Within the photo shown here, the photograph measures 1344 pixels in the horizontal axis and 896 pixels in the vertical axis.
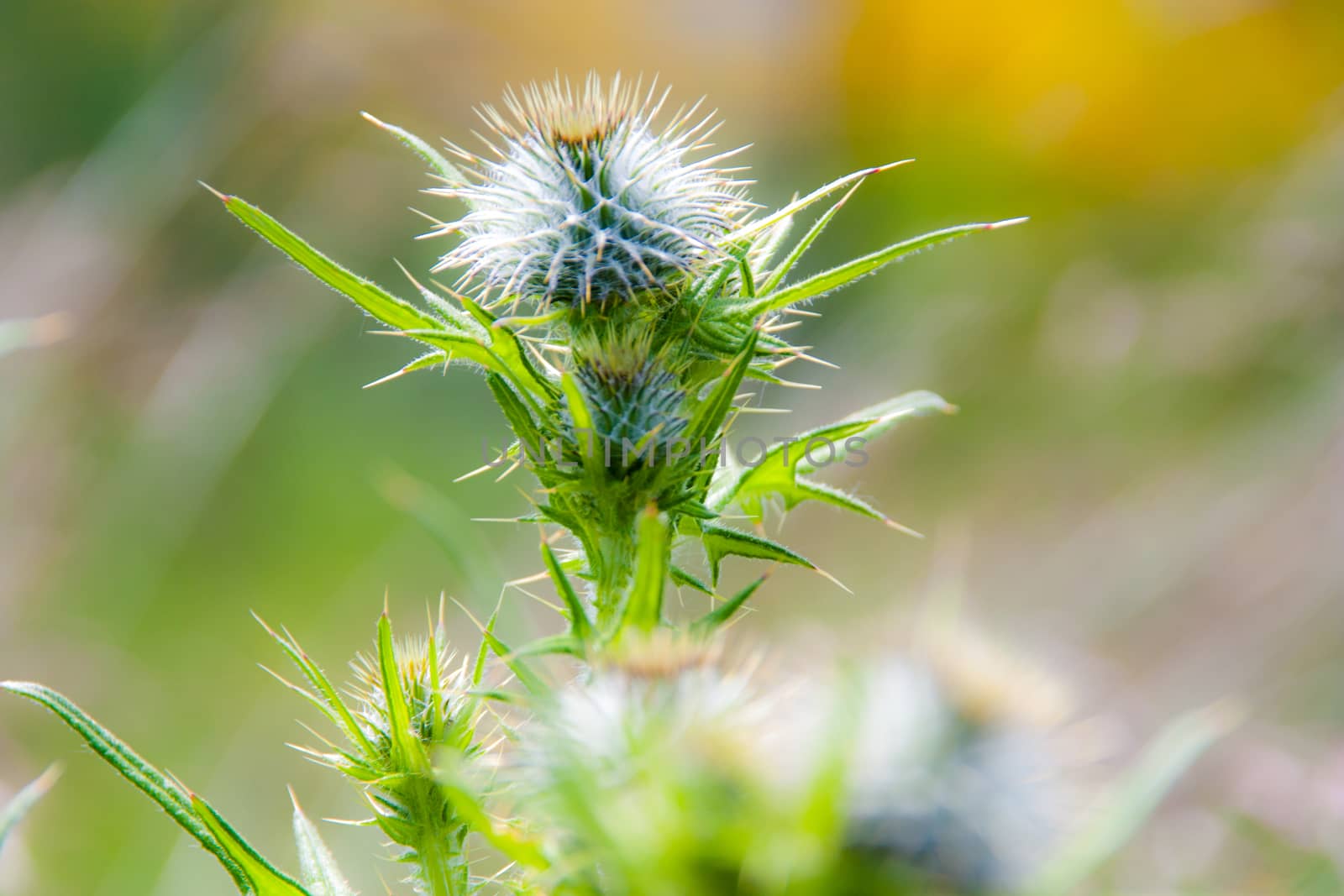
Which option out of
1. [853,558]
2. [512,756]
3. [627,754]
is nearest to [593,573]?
[512,756]

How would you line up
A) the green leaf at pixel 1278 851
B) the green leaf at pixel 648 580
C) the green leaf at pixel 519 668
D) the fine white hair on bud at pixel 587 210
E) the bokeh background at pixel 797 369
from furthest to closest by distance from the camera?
the bokeh background at pixel 797 369
the green leaf at pixel 1278 851
the fine white hair on bud at pixel 587 210
the green leaf at pixel 519 668
the green leaf at pixel 648 580

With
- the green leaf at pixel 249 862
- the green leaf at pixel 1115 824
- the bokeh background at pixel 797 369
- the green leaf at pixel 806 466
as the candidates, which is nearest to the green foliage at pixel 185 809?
the green leaf at pixel 249 862

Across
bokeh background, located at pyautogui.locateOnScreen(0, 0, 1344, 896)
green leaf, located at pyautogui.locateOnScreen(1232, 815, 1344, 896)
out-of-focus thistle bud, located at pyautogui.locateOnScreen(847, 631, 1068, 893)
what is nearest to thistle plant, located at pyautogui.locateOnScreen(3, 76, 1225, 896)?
out-of-focus thistle bud, located at pyautogui.locateOnScreen(847, 631, 1068, 893)

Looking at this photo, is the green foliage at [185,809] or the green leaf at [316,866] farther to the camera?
the green leaf at [316,866]

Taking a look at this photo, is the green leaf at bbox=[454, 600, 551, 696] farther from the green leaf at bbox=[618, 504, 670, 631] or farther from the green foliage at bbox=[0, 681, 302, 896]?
the green foliage at bbox=[0, 681, 302, 896]

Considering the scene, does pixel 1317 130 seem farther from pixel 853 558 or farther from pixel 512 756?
pixel 512 756

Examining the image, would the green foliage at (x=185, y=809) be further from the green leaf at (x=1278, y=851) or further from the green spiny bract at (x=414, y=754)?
the green leaf at (x=1278, y=851)
